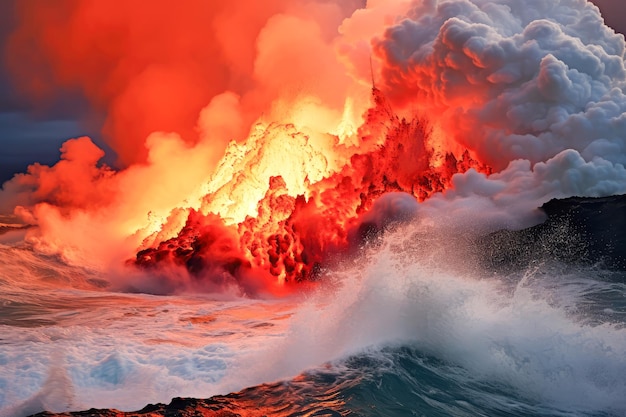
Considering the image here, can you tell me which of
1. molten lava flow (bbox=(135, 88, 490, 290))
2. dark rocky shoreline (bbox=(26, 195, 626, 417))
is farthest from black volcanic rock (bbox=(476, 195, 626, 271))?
molten lava flow (bbox=(135, 88, 490, 290))

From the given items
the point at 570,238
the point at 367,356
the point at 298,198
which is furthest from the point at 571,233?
the point at 367,356

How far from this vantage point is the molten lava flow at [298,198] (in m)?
27.1

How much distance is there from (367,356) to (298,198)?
55.2 ft

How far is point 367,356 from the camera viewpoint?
12.0 m

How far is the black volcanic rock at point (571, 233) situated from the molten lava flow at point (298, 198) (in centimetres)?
452

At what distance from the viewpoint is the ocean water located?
10352 mm

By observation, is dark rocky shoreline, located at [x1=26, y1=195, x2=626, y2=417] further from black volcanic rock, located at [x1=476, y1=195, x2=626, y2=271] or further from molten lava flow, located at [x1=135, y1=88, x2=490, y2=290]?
molten lava flow, located at [x1=135, y1=88, x2=490, y2=290]

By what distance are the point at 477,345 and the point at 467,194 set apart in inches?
541

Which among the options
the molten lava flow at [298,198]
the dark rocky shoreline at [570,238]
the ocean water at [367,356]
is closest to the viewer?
the ocean water at [367,356]

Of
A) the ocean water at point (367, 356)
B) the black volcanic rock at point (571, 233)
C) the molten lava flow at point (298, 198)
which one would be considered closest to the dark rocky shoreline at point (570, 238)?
the black volcanic rock at point (571, 233)

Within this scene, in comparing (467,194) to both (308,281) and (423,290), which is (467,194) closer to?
(308,281)

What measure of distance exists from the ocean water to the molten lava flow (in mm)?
8931

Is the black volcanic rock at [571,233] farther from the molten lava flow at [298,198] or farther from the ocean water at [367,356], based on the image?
the ocean water at [367,356]

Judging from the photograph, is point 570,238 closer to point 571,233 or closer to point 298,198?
point 571,233
